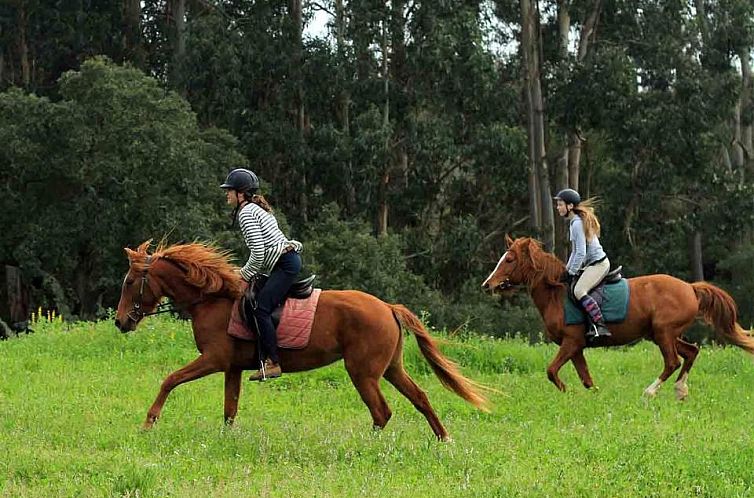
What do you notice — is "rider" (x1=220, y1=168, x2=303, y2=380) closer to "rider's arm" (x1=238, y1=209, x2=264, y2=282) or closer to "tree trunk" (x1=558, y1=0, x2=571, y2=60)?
"rider's arm" (x1=238, y1=209, x2=264, y2=282)

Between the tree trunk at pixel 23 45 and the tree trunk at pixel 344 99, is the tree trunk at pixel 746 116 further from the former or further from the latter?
the tree trunk at pixel 23 45

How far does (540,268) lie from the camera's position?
14336 millimetres

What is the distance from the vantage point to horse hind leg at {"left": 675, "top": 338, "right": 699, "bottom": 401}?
14.0 m

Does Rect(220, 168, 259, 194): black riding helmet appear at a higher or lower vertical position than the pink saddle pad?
higher

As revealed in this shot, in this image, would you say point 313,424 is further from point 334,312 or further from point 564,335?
point 564,335

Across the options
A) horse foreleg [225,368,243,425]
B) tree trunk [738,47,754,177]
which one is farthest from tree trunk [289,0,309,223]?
horse foreleg [225,368,243,425]

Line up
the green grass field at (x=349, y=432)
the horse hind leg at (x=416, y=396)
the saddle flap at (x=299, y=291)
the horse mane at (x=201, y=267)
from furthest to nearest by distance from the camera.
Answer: the horse mane at (x=201, y=267)
the saddle flap at (x=299, y=291)
the horse hind leg at (x=416, y=396)
the green grass field at (x=349, y=432)

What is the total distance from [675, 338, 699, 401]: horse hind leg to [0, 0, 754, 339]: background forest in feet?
67.7

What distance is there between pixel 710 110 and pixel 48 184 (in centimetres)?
2139

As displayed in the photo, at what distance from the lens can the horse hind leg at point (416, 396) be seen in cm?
1045

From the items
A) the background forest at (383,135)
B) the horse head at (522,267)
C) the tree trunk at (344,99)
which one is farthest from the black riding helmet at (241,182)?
the tree trunk at (344,99)

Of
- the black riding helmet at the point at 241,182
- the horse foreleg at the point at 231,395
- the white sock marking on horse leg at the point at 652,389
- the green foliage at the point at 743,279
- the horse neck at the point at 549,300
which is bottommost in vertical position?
the green foliage at the point at 743,279

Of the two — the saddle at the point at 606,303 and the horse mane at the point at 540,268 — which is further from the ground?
the horse mane at the point at 540,268

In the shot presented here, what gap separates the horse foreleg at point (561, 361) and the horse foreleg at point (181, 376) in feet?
16.1
